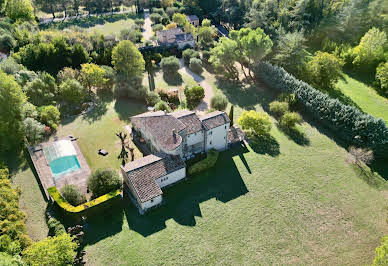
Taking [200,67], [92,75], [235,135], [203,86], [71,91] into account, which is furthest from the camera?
[200,67]

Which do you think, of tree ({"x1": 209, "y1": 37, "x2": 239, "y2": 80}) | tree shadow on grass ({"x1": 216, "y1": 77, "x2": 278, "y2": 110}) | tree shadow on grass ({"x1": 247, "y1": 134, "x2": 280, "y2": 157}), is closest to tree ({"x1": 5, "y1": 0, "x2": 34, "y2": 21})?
tree ({"x1": 209, "y1": 37, "x2": 239, "y2": 80})

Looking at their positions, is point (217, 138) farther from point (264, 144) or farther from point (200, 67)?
point (200, 67)

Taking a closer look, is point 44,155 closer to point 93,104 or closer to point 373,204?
point 93,104

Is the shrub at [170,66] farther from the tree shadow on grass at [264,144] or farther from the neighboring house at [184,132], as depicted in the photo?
the tree shadow on grass at [264,144]

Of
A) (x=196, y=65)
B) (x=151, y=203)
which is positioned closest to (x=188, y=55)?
(x=196, y=65)

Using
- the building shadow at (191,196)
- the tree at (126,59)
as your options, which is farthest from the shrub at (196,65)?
the building shadow at (191,196)

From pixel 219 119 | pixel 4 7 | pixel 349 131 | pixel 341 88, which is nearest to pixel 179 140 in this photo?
pixel 219 119
